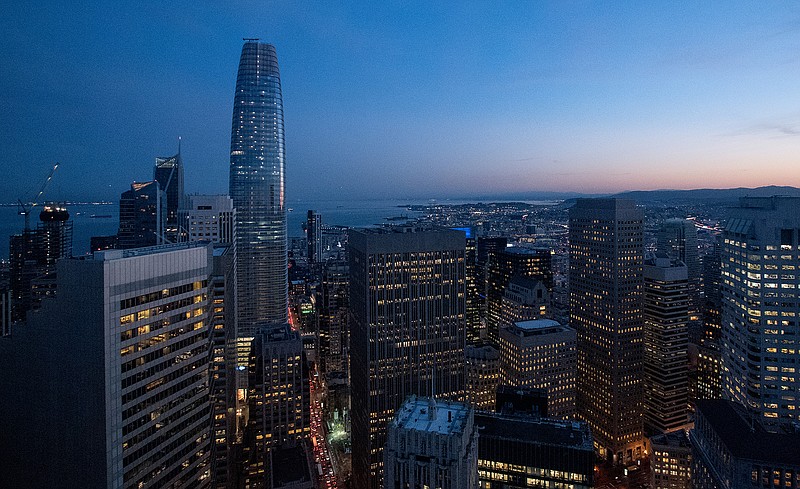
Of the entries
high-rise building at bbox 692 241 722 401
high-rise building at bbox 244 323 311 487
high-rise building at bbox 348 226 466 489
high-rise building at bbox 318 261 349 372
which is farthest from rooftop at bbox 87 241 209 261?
high-rise building at bbox 318 261 349 372

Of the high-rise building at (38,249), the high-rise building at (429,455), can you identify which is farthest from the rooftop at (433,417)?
the high-rise building at (38,249)

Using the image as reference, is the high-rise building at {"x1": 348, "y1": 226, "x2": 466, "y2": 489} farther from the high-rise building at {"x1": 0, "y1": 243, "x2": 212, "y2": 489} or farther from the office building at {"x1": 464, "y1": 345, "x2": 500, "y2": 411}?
the high-rise building at {"x1": 0, "y1": 243, "x2": 212, "y2": 489}

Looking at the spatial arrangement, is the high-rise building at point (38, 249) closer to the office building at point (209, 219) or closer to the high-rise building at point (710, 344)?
the office building at point (209, 219)

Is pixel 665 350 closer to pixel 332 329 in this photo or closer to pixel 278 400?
pixel 278 400

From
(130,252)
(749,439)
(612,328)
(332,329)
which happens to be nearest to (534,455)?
(749,439)

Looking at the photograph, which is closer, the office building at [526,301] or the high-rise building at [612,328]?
the high-rise building at [612,328]
